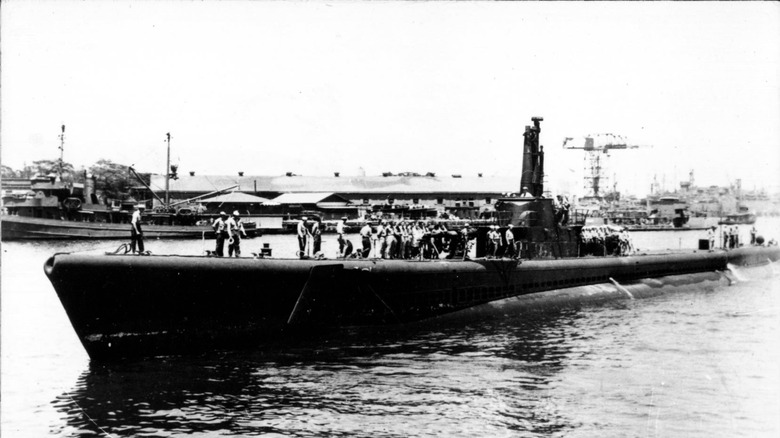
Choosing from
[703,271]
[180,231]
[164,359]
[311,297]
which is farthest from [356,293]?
[180,231]

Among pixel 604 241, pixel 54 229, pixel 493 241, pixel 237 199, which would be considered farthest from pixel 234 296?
pixel 237 199

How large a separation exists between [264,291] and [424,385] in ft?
17.0

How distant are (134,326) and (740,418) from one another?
44.1ft

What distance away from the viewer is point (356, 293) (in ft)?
68.8

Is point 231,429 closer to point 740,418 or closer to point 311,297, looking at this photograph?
point 311,297

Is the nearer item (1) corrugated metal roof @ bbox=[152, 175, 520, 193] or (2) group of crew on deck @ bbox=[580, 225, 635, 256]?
(2) group of crew on deck @ bbox=[580, 225, 635, 256]

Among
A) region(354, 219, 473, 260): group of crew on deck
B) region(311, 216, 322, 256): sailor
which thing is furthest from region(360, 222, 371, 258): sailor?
region(311, 216, 322, 256): sailor

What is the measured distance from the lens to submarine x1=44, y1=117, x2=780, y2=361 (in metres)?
16.8

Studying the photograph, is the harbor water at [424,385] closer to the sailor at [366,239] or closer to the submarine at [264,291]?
the submarine at [264,291]

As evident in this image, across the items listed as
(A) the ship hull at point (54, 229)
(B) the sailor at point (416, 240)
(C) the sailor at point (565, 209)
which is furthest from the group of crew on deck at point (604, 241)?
(A) the ship hull at point (54, 229)

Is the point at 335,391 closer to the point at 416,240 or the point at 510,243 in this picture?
the point at 416,240

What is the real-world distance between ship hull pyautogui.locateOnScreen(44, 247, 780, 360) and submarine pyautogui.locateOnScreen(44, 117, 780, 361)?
0.02 m

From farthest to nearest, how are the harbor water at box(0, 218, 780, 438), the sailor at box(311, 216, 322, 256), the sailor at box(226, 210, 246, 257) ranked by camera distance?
the sailor at box(311, 216, 322, 256), the sailor at box(226, 210, 246, 257), the harbor water at box(0, 218, 780, 438)

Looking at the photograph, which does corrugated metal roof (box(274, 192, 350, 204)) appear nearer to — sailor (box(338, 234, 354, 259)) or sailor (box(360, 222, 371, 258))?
sailor (box(360, 222, 371, 258))
